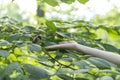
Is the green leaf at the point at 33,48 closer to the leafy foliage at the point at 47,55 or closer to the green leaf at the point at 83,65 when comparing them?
the leafy foliage at the point at 47,55

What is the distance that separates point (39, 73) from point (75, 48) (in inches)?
16.9

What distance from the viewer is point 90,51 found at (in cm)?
123

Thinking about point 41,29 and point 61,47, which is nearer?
point 61,47

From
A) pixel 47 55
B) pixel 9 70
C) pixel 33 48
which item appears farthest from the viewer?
pixel 47 55

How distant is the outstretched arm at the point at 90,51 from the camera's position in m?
1.18

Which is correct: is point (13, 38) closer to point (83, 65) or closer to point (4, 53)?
point (4, 53)

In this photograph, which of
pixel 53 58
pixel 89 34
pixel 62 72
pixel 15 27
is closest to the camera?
pixel 62 72

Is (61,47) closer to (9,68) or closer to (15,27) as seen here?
(15,27)

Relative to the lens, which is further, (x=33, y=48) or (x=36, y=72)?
(x=33, y=48)

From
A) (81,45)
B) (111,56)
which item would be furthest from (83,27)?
(111,56)

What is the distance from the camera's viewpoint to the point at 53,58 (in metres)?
1.10

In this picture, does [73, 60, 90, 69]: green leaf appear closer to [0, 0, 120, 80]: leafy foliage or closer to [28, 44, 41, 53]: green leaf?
[0, 0, 120, 80]: leafy foliage

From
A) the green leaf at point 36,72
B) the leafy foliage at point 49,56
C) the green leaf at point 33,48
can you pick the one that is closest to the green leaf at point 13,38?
the leafy foliage at point 49,56

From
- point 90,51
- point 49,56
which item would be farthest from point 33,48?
point 90,51
